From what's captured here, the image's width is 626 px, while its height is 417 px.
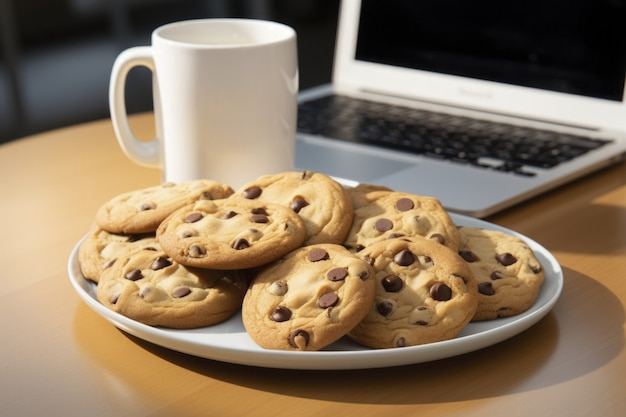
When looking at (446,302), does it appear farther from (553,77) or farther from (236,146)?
(553,77)

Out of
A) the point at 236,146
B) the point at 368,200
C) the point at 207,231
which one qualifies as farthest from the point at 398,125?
the point at 207,231

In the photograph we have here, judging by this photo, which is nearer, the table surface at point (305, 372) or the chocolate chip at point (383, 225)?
the table surface at point (305, 372)

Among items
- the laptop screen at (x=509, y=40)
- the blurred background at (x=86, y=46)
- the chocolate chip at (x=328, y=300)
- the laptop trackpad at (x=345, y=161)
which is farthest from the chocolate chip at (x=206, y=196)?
the blurred background at (x=86, y=46)

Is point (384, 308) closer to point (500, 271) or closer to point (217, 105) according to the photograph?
point (500, 271)

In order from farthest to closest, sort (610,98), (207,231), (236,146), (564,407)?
(610,98), (236,146), (207,231), (564,407)

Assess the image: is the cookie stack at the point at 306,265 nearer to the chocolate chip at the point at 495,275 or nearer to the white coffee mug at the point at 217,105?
the chocolate chip at the point at 495,275

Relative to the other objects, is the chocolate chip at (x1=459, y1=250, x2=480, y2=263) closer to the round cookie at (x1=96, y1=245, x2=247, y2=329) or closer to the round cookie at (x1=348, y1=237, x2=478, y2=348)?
the round cookie at (x1=348, y1=237, x2=478, y2=348)

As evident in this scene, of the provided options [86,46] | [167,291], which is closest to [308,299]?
[167,291]
